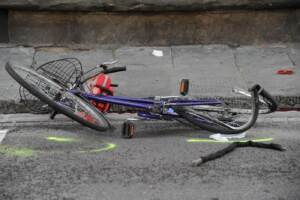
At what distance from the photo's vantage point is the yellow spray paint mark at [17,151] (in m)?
6.53

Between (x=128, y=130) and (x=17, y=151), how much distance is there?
1006mm

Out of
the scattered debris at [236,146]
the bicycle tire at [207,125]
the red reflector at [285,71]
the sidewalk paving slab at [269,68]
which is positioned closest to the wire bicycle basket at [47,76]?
the bicycle tire at [207,125]

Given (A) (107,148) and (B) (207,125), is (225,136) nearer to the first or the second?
(B) (207,125)

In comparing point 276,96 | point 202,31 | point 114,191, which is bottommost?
point 114,191

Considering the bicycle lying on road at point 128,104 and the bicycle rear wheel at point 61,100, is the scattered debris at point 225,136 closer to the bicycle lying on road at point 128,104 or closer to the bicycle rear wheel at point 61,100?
the bicycle lying on road at point 128,104

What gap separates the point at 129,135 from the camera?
691 cm

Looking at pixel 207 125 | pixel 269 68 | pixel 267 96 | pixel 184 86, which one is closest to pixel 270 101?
pixel 267 96

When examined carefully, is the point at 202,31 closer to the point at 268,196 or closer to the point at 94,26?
the point at 94,26

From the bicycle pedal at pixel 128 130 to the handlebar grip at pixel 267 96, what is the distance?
1.11m

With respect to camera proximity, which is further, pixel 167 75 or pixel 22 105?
pixel 167 75

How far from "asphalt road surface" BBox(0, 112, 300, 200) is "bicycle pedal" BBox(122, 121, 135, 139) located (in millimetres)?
50

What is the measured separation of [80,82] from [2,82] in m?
1.76

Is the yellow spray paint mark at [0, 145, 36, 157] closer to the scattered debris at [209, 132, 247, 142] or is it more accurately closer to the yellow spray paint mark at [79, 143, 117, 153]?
the yellow spray paint mark at [79, 143, 117, 153]

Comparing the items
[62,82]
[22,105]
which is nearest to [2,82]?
[22,105]
